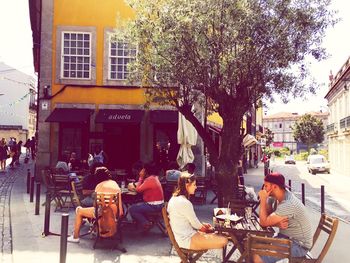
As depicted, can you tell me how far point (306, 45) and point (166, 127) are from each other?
24.6 ft

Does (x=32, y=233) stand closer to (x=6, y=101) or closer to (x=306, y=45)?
(x=306, y=45)

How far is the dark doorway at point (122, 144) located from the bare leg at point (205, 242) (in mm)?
10959

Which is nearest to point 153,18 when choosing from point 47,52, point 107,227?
point 107,227

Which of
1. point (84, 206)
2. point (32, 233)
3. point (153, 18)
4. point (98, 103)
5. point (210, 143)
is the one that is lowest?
point (32, 233)

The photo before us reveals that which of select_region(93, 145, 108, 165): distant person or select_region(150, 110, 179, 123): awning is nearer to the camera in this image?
select_region(93, 145, 108, 165): distant person

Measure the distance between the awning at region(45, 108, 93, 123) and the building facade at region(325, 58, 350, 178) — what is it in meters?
20.3

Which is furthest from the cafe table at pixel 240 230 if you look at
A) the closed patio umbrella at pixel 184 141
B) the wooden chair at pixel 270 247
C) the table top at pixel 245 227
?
the closed patio umbrella at pixel 184 141

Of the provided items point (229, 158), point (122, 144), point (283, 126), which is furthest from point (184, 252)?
point (283, 126)

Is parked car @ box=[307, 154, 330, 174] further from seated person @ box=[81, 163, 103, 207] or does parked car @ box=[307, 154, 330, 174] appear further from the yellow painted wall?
seated person @ box=[81, 163, 103, 207]

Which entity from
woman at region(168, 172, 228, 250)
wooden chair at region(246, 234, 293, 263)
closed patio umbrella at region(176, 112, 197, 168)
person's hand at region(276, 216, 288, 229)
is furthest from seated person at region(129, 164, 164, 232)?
closed patio umbrella at region(176, 112, 197, 168)

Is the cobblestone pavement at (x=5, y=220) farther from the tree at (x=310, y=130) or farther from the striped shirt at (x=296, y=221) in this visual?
the tree at (x=310, y=130)

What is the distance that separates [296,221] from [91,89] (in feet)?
41.0

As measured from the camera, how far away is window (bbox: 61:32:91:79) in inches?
632

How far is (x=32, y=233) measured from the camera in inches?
309
